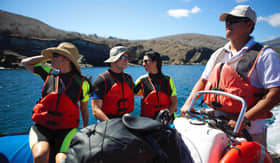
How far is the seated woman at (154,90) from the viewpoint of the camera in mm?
2674

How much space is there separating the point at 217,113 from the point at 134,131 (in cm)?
117

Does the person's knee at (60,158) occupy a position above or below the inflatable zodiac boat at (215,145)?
below

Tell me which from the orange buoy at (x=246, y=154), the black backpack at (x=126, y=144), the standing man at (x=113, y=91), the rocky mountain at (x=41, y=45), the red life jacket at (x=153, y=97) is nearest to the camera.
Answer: the black backpack at (x=126, y=144)

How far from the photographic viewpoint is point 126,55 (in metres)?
2.45

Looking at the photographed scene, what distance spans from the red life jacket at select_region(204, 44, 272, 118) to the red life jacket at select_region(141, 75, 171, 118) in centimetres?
104

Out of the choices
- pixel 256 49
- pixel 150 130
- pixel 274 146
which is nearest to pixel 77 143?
pixel 150 130

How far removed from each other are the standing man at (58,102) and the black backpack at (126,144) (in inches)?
33.5

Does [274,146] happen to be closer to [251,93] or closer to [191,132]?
[251,93]

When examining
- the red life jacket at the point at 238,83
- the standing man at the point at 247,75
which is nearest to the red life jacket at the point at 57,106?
the standing man at the point at 247,75

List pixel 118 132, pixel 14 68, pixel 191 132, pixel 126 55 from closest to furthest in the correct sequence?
pixel 118 132
pixel 191 132
pixel 126 55
pixel 14 68

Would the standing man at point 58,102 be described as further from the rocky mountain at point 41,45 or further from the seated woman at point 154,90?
the rocky mountain at point 41,45

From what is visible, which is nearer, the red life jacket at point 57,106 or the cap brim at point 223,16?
the cap brim at point 223,16

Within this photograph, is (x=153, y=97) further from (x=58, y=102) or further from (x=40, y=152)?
(x=40, y=152)

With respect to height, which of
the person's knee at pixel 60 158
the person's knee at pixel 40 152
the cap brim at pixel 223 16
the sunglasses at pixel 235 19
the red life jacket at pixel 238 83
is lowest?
the person's knee at pixel 60 158
